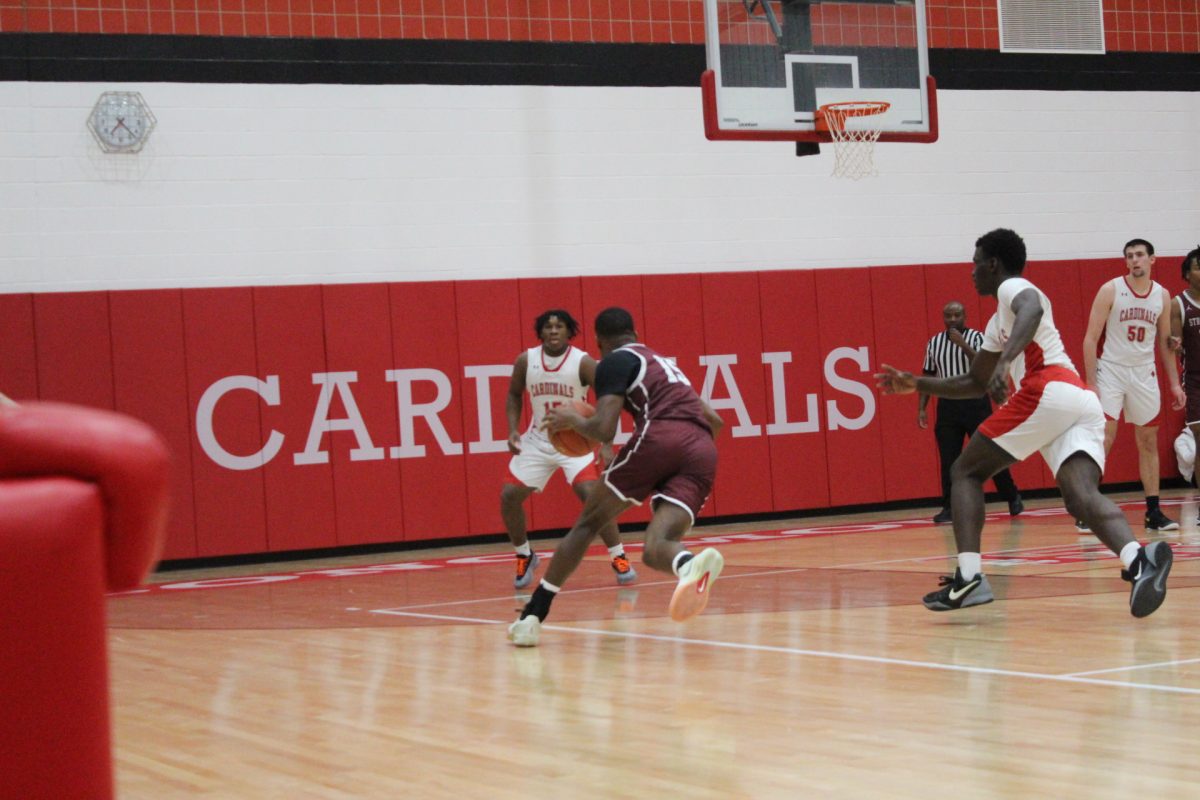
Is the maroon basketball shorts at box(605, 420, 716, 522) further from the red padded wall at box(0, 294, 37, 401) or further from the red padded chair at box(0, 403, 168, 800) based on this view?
the red padded wall at box(0, 294, 37, 401)

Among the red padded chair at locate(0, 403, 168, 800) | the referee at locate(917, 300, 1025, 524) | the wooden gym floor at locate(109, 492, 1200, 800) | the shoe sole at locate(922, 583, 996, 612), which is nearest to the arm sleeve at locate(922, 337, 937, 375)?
the referee at locate(917, 300, 1025, 524)

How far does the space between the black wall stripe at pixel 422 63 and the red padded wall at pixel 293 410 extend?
2020 mm

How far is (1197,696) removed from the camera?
4910 millimetres

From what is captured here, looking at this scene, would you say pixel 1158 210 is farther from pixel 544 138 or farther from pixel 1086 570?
pixel 1086 570

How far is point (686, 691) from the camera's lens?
18.4 feet

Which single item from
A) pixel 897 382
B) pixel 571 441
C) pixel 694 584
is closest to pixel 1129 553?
pixel 897 382

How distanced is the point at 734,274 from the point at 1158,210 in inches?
198

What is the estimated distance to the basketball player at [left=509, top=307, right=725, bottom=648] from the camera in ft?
22.5

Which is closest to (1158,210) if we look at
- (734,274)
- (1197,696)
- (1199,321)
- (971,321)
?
(971,321)

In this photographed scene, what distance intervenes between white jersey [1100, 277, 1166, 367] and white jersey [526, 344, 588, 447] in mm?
3999

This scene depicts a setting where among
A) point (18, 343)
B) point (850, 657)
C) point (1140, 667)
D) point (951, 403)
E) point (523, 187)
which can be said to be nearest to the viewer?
point (1140, 667)

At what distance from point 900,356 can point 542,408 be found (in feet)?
20.9

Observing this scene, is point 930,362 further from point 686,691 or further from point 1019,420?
point 686,691

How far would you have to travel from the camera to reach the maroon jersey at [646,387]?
706cm
